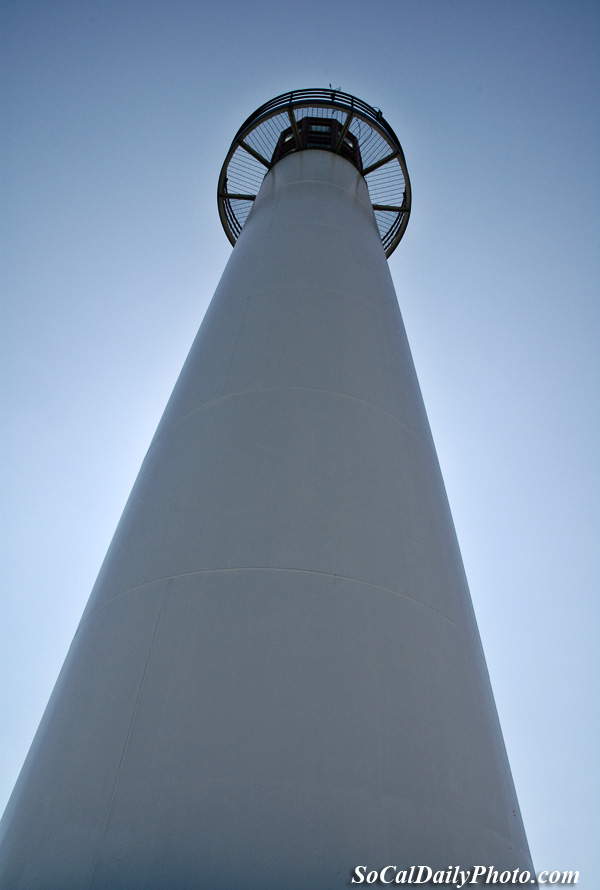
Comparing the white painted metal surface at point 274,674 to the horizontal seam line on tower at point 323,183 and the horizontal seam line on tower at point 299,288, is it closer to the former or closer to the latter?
the horizontal seam line on tower at point 299,288

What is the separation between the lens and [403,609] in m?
4.07

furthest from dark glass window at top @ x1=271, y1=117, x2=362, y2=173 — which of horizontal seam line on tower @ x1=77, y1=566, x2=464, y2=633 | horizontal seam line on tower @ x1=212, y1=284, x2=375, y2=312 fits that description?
horizontal seam line on tower @ x1=77, y1=566, x2=464, y2=633

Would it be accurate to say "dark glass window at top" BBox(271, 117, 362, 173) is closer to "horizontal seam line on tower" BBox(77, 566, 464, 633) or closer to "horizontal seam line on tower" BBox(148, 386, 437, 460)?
"horizontal seam line on tower" BBox(148, 386, 437, 460)

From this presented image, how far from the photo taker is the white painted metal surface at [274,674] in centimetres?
295

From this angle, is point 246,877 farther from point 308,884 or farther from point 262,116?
point 262,116

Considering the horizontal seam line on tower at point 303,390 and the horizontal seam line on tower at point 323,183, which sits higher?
the horizontal seam line on tower at point 323,183

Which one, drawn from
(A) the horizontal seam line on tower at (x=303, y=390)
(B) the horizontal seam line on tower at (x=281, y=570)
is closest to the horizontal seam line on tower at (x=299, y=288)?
(A) the horizontal seam line on tower at (x=303, y=390)

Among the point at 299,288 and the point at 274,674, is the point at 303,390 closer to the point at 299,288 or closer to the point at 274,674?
the point at 299,288

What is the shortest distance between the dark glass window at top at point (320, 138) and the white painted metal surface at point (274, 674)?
34.0 feet

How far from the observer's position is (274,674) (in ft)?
11.4

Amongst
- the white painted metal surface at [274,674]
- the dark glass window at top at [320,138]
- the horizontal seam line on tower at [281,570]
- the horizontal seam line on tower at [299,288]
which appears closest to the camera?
the white painted metal surface at [274,674]

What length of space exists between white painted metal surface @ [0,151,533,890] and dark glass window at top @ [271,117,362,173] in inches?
408

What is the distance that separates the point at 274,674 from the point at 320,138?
14.4 metres

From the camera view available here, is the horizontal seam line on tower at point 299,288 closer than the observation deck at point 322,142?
Yes
